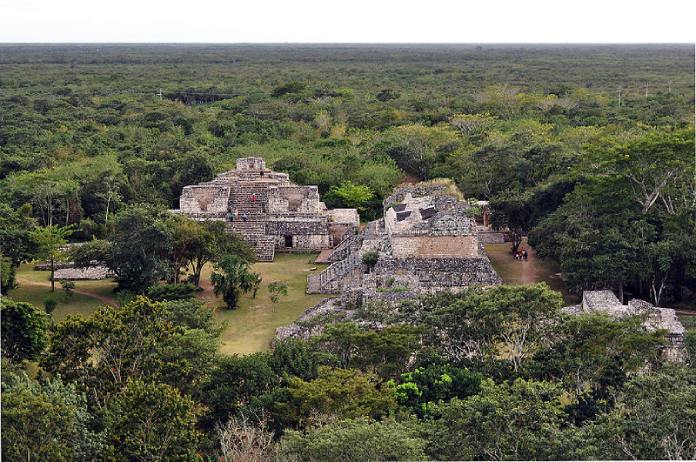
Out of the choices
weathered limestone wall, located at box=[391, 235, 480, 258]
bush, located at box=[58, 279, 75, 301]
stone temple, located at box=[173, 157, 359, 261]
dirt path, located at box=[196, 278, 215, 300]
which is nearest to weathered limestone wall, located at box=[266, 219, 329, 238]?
stone temple, located at box=[173, 157, 359, 261]

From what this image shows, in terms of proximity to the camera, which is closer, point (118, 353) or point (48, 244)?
point (118, 353)

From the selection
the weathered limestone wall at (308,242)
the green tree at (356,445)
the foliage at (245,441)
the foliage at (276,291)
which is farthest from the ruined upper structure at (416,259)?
the green tree at (356,445)

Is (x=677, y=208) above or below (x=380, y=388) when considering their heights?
above

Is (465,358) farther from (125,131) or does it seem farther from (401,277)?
(125,131)

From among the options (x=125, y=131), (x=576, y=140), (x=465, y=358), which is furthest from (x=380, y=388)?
(x=125, y=131)

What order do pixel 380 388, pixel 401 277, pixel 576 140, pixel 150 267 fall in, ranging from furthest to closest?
1. pixel 576 140
2. pixel 150 267
3. pixel 401 277
4. pixel 380 388

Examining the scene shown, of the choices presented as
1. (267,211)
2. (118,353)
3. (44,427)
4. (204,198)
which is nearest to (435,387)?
(118,353)

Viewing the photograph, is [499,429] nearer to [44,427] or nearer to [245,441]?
[245,441]
